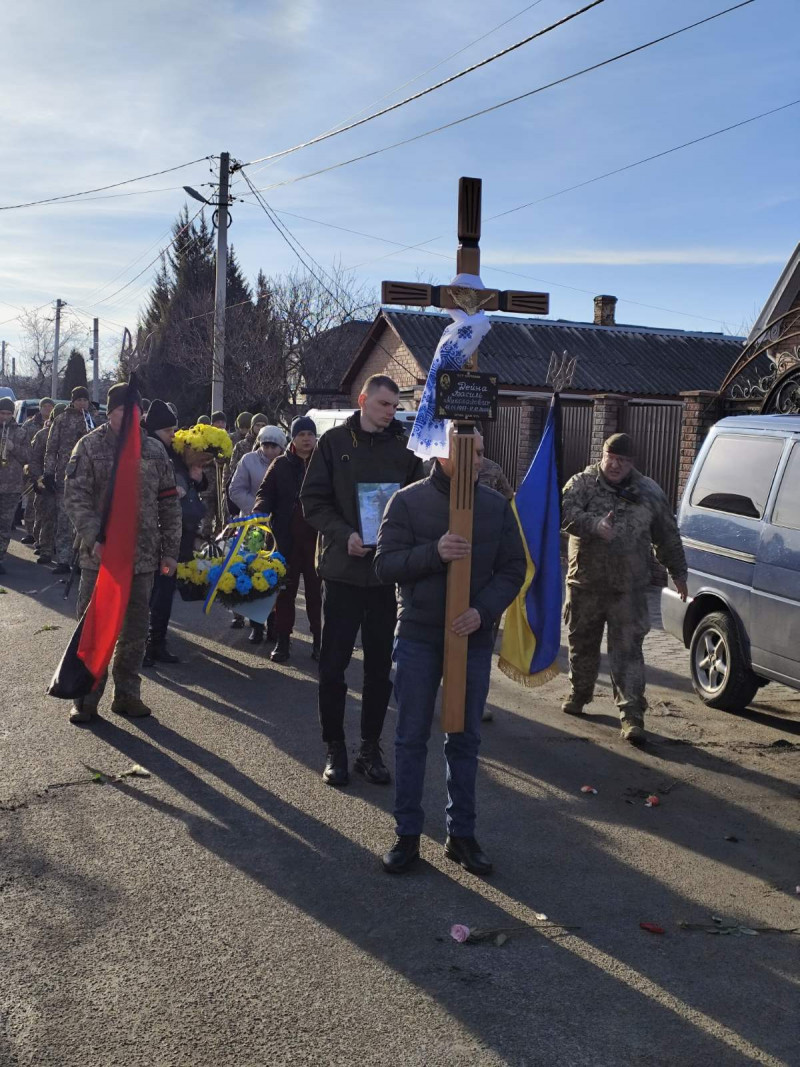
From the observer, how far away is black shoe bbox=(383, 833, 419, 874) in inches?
186

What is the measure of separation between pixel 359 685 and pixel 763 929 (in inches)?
174

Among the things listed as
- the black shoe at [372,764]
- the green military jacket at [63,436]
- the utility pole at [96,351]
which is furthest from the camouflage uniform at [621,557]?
the utility pole at [96,351]

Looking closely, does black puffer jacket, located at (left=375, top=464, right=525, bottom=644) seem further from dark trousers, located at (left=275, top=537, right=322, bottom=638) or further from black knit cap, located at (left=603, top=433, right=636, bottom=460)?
dark trousers, located at (left=275, top=537, right=322, bottom=638)

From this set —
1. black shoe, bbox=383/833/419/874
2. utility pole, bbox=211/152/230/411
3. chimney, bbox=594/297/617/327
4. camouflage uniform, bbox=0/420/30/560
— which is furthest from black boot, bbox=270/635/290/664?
chimney, bbox=594/297/617/327

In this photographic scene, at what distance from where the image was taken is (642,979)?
12.6 feet

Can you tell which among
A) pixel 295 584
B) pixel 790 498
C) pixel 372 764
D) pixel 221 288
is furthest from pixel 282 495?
pixel 221 288

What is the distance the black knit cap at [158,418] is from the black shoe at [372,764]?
2976mm

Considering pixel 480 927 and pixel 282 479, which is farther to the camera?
pixel 282 479

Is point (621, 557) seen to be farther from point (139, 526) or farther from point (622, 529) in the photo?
point (139, 526)

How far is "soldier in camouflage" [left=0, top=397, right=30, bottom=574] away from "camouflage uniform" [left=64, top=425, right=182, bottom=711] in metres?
7.40

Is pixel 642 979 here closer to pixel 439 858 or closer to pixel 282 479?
pixel 439 858

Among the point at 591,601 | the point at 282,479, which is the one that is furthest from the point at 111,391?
the point at 591,601

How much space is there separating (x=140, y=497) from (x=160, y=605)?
1931mm

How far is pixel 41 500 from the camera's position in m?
15.6
